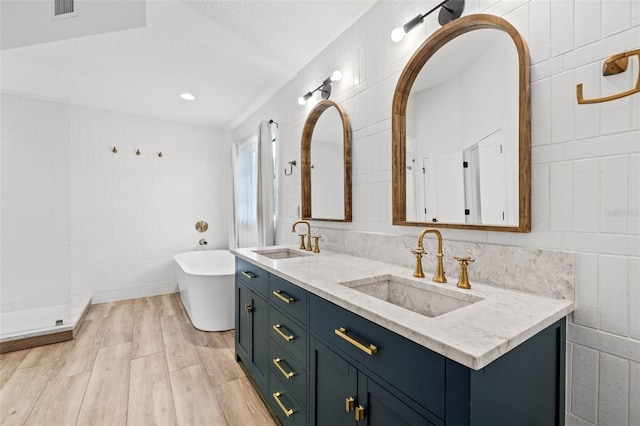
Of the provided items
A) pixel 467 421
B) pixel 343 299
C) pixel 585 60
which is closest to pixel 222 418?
pixel 343 299

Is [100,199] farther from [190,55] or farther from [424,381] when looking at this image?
[424,381]

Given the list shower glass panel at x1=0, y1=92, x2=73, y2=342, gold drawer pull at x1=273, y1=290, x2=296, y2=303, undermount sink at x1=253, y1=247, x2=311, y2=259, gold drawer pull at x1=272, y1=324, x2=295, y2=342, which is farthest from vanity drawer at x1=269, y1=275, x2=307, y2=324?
shower glass panel at x1=0, y1=92, x2=73, y2=342

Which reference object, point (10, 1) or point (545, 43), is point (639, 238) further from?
point (10, 1)

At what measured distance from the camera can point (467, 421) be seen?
2.20ft

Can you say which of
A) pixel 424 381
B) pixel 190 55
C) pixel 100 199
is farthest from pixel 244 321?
pixel 100 199

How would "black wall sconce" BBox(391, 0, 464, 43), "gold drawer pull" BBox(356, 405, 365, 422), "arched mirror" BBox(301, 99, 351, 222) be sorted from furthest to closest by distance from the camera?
"arched mirror" BBox(301, 99, 351, 222) < "black wall sconce" BBox(391, 0, 464, 43) < "gold drawer pull" BBox(356, 405, 365, 422)

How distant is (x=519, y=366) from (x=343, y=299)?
21.0 inches

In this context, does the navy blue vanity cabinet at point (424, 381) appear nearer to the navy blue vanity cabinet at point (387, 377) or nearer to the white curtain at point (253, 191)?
the navy blue vanity cabinet at point (387, 377)

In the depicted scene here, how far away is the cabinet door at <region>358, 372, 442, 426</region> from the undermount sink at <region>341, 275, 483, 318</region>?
404mm

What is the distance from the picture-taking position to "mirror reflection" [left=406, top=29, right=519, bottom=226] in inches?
45.9

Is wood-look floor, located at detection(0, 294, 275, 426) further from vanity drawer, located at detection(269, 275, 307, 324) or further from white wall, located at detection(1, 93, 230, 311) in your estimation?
white wall, located at detection(1, 93, 230, 311)

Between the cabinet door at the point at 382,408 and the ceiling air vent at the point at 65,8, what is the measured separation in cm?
295

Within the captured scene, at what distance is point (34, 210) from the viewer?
3057 mm

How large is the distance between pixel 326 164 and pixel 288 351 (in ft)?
4.53
